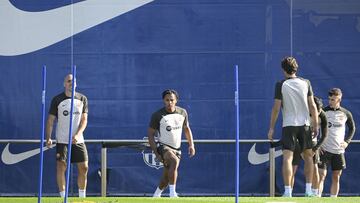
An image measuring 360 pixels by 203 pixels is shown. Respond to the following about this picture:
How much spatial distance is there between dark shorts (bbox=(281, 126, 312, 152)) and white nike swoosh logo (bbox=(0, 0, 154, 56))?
3.91 m

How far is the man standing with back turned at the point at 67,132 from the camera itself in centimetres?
1480

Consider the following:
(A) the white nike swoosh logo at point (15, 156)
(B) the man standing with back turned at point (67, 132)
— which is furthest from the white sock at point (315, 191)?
(A) the white nike swoosh logo at point (15, 156)

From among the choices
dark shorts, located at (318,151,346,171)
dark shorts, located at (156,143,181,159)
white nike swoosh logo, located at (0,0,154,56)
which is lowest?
dark shorts, located at (318,151,346,171)

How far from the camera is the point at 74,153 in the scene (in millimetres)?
14891

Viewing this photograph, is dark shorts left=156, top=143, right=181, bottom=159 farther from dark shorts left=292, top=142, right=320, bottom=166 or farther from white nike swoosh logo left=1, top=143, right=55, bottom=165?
white nike swoosh logo left=1, top=143, right=55, bottom=165

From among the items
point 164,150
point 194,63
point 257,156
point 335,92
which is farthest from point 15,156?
point 335,92

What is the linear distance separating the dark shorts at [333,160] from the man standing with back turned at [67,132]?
335 centimetres

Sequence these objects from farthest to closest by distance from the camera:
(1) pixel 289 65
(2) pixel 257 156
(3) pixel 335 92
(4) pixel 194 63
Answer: (2) pixel 257 156 → (4) pixel 194 63 → (3) pixel 335 92 → (1) pixel 289 65

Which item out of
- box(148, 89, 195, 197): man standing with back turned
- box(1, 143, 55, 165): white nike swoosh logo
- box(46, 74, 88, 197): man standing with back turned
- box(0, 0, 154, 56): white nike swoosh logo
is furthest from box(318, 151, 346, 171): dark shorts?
box(1, 143, 55, 165): white nike swoosh logo

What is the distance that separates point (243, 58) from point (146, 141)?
1.89 metres

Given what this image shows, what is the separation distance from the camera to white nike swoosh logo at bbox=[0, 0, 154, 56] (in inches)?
647

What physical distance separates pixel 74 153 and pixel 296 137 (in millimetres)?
3150

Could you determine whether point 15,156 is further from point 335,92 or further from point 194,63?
point 335,92

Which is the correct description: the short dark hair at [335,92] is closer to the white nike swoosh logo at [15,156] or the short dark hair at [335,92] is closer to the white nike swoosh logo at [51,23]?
the white nike swoosh logo at [51,23]
